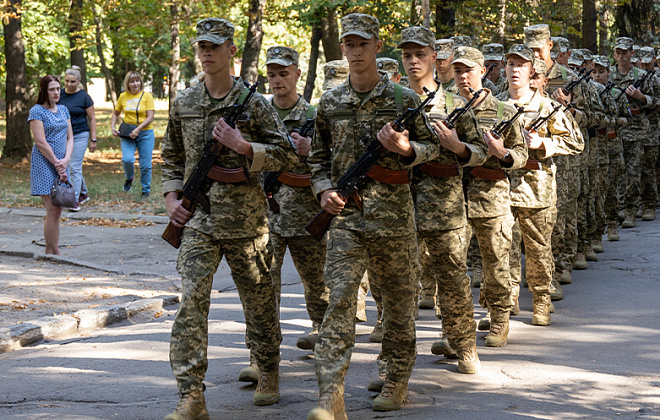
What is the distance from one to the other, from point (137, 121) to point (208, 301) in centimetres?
1210

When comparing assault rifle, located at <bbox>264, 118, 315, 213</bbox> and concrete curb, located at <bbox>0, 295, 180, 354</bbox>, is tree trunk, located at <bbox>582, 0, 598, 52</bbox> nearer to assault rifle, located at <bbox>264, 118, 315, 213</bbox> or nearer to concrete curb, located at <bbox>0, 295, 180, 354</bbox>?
concrete curb, located at <bbox>0, 295, 180, 354</bbox>

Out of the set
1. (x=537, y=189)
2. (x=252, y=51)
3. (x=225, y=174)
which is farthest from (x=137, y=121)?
(x=225, y=174)

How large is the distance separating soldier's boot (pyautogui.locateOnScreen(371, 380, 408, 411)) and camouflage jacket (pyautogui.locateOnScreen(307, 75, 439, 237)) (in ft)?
3.16

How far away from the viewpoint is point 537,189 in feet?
25.9

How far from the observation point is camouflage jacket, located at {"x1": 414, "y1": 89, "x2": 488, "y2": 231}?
→ 597 cm

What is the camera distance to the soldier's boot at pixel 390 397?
5.26 m

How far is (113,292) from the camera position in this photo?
9.21m

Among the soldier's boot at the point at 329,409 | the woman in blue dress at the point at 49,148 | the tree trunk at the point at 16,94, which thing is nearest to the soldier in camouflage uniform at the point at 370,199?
the soldier's boot at the point at 329,409

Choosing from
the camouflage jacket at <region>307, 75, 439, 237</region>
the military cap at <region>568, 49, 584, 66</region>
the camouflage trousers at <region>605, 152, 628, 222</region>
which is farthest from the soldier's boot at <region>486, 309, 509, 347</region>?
the camouflage trousers at <region>605, 152, 628, 222</region>

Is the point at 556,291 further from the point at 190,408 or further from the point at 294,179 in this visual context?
the point at 190,408

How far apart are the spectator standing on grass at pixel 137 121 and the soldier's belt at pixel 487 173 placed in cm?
1054

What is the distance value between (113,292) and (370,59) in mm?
5180

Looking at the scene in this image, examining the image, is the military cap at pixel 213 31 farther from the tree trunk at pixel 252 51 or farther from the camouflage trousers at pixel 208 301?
the tree trunk at pixel 252 51

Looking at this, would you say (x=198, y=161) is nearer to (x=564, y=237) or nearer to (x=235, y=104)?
(x=235, y=104)
